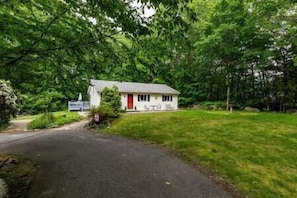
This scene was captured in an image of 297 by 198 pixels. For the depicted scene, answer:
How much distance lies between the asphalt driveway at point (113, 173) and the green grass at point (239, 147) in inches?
30.9

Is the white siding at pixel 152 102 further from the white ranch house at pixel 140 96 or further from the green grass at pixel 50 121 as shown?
the green grass at pixel 50 121

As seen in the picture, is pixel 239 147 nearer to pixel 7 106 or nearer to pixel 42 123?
pixel 42 123

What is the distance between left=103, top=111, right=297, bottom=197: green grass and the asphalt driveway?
78 cm

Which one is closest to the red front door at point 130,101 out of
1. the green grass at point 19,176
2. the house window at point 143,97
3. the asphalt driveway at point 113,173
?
the house window at point 143,97

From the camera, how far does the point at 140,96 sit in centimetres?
2705

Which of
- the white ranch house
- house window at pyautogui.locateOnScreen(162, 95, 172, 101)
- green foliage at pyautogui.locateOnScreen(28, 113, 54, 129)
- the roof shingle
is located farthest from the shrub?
house window at pyautogui.locateOnScreen(162, 95, 172, 101)

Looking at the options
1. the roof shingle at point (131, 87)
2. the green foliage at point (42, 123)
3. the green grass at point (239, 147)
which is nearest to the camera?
the green grass at point (239, 147)

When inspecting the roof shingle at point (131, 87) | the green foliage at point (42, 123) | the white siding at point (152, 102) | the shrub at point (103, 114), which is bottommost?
the green foliage at point (42, 123)

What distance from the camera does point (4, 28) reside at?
440cm

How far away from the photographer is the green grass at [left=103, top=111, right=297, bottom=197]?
604 cm

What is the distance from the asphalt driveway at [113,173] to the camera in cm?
515

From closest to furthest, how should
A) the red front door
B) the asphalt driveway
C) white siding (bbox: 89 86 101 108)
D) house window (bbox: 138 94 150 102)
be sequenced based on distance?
the asphalt driveway
white siding (bbox: 89 86 101 108)
the red front door
house window (bbox: 138 94 150 102)

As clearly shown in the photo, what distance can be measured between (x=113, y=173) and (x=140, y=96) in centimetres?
2082

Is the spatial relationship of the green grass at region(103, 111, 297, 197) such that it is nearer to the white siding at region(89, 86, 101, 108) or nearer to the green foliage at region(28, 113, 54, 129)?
the green foliage at region(28, 113, 54, 129)
